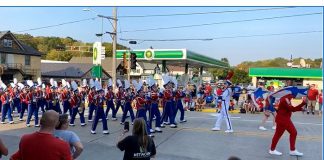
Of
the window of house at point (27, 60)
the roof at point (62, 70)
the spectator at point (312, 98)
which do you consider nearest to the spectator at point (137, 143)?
the spectator at point (312, 98)

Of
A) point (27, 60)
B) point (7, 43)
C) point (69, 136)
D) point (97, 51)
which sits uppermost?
point (7, 43)

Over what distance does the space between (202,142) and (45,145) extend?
7311mm

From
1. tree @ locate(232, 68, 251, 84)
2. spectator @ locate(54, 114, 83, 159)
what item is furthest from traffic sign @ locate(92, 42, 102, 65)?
tree @ locate(232, 68, 251, 84)

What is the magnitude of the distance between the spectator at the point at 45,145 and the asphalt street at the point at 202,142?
4.80 meters

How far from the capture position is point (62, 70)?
44.2 m

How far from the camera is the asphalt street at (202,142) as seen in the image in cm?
912

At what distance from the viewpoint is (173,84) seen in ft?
44.9

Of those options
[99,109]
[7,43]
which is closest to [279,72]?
[7,43]

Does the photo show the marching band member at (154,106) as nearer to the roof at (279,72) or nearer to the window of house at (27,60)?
the roof at (279,72)

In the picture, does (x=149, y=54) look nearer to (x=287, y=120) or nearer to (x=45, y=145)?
(x=287, y=120)

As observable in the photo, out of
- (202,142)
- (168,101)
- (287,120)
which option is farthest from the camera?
(168,101)

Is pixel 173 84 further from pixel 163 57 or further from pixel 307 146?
pixel 163 57
